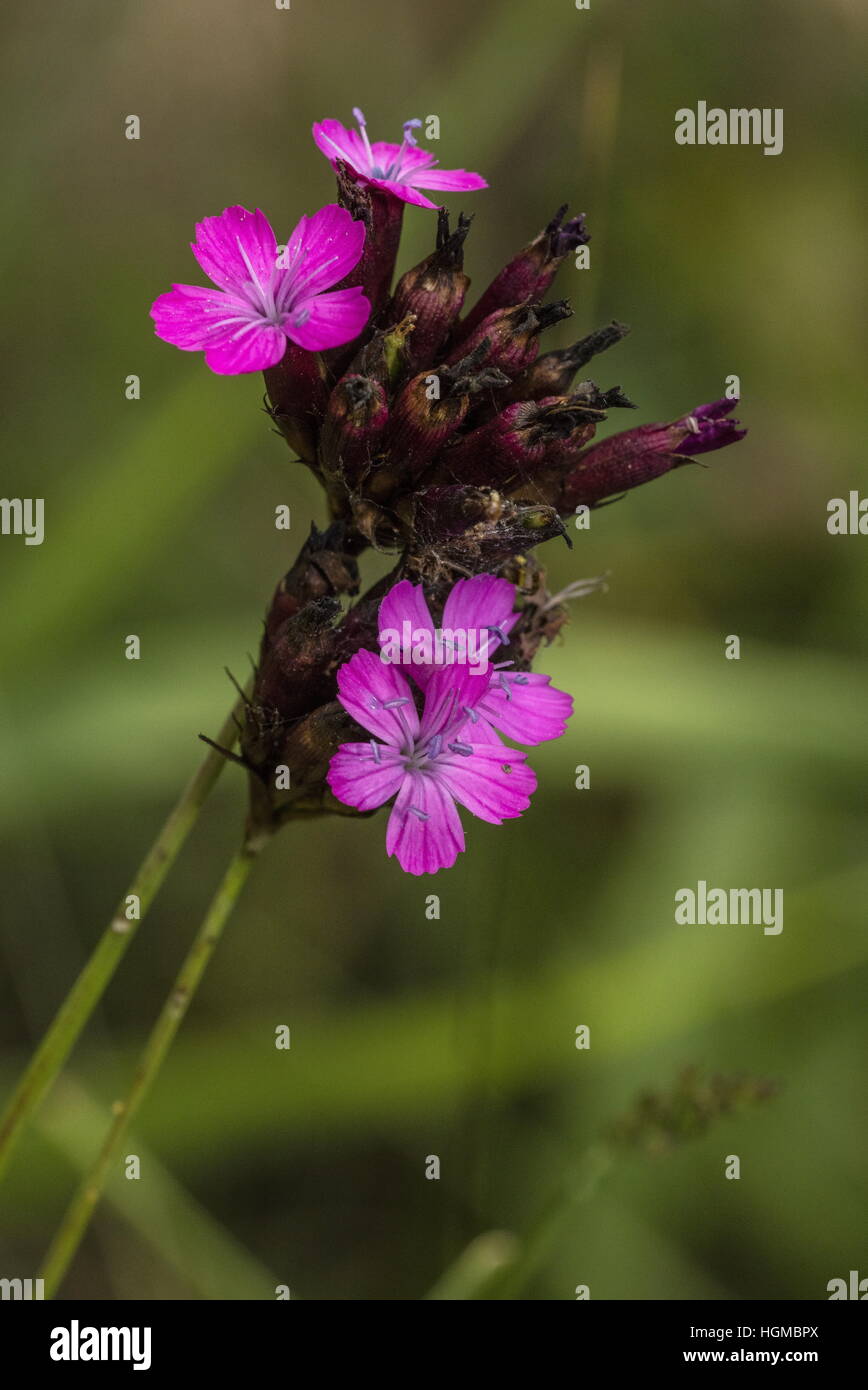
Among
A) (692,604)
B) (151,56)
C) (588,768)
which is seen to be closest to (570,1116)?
(588,768)

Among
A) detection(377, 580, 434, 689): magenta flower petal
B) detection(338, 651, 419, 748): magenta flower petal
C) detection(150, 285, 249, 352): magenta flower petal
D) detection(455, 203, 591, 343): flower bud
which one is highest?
detection(455, 203, 591, 343): flower bud

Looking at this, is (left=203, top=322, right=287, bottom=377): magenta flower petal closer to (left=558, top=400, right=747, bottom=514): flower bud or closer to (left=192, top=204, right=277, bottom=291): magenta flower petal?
(left=192, top=204, right=277, bottom=291): magenta flower petal

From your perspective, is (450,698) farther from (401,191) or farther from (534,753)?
(534,753)

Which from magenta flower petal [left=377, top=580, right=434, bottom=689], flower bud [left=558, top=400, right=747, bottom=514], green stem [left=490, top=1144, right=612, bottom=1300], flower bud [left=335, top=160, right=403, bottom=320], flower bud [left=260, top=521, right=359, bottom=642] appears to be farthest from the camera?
green stem [left=490, top=1144, right=612, bottom=1300]

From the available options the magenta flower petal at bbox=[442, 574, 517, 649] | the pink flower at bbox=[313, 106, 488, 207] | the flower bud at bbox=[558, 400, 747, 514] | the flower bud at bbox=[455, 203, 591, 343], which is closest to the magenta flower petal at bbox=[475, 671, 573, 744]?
the magenta flower petal at bbox=[442, 574, 517, 649]

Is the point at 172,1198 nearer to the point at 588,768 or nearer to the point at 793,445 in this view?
the point at 588,768

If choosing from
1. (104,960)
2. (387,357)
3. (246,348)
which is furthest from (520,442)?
(104,960)
